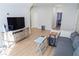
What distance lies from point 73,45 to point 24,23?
1.24 meters

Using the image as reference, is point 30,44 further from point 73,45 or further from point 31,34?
point 73,45

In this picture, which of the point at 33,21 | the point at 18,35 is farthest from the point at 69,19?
the point at 18,35

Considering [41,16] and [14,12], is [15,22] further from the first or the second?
[41,16]

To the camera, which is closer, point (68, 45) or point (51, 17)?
point (51, 17)

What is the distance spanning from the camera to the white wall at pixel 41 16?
1708 millimetres

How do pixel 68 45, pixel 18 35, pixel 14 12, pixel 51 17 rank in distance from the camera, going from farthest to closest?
pixel 68 45 < pixel 18 35 < pixel 51 17 < pixel 14 12

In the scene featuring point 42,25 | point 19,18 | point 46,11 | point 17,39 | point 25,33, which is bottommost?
point 17,39

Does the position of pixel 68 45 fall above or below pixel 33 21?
below

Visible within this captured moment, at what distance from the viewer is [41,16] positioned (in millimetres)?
1737

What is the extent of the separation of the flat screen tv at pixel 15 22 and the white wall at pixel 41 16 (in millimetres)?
200

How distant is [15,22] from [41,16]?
0.48m

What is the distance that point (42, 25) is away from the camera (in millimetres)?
1801

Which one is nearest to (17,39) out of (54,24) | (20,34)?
(20,34)

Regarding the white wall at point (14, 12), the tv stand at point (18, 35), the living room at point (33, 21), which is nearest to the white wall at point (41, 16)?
the living room at point (33, 21)
